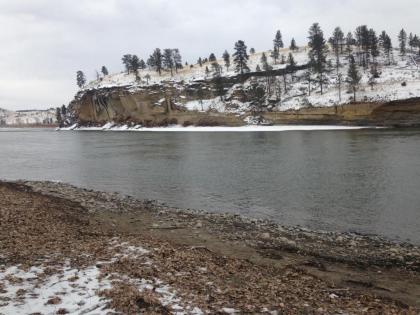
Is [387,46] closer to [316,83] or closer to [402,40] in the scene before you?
[402,40]

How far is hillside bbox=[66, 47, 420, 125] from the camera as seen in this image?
319ft

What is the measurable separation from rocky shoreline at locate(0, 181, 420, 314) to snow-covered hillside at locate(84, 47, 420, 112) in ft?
242

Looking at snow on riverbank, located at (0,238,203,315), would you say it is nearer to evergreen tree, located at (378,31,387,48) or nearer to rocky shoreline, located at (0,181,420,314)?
rocky shoreline, located at (0,181,420,314)

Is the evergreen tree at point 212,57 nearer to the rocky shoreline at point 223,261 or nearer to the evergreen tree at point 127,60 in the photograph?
the evergreen tree at point 127,60

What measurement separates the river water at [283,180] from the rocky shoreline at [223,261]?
113 inches

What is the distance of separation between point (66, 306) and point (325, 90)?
10453cm

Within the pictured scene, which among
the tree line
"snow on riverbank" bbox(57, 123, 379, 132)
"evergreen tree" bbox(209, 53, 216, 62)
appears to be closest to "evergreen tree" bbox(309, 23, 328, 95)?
the tree line

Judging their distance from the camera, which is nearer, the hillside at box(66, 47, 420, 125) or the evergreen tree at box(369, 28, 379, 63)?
the hillside at box(66, 47, 420, 125)

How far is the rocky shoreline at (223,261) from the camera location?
25.4ft

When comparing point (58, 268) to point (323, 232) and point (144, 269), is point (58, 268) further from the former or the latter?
point (323, 232)

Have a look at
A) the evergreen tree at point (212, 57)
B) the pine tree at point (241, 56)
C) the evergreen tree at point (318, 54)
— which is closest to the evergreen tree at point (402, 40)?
the evergreen tree at point (318, 54)

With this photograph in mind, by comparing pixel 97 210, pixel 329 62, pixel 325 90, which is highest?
pixel 329 62

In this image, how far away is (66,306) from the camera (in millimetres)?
7254

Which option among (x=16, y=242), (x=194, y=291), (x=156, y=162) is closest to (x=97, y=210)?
(x=16, y=242)
